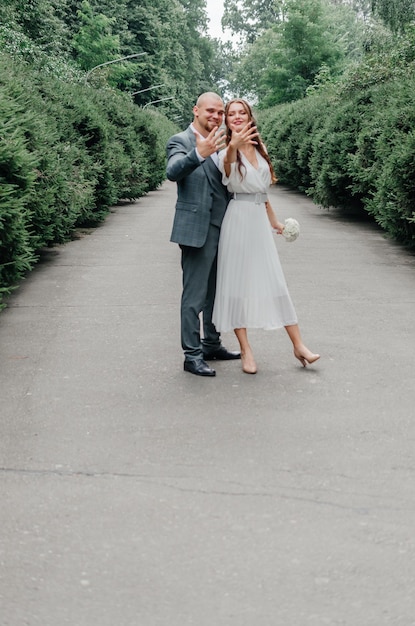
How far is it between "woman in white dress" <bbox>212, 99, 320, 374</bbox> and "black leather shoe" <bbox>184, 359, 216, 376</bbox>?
28cm

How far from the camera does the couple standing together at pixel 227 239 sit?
19.7ft

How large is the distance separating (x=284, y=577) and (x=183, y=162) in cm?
316

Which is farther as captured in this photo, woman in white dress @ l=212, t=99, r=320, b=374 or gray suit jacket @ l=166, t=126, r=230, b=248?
woman in white dress @ l=212, t=99, r=320, b=374

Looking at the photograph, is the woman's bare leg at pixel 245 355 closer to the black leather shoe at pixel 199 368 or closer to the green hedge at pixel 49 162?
the black leather shoe at pixel 199 368

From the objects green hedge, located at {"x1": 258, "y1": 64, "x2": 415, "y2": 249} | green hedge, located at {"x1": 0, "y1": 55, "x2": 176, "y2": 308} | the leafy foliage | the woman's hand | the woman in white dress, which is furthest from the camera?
the leafy foliage

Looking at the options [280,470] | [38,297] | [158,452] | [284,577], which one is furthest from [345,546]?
[38,297]

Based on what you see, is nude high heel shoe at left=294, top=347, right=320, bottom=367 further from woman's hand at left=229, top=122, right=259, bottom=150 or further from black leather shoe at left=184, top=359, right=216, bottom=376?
woman's hand at left=229, top=122, right=259, bottom=150

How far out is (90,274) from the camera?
11.0m

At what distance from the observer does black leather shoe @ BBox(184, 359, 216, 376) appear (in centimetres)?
627

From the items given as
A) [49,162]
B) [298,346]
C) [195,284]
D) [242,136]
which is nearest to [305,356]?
[298,346]

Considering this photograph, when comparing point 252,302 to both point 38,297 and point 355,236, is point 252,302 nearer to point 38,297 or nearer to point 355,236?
point 38,297

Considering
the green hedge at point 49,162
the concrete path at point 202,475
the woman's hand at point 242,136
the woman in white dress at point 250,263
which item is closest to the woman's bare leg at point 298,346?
the woman in white dress at point 250,263

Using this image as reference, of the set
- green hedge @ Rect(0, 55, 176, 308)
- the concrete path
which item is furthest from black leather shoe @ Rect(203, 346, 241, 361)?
green hedge @ Rect(0, 55, 176, 308)

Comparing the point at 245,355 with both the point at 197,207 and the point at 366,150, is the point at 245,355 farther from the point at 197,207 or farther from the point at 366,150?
the point at 366,150
